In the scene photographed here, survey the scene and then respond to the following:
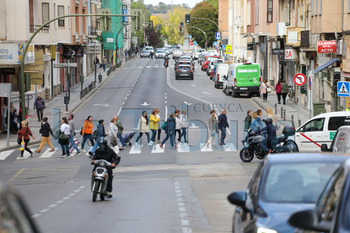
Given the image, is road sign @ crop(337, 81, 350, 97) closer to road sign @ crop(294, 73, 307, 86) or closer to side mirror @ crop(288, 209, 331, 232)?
road sign @ crop(294, 73, 307, 86)

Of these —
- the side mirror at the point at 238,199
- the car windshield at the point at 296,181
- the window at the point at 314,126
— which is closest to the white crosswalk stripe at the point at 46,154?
the window at the point at 314,126

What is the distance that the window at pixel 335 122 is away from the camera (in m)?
26.3

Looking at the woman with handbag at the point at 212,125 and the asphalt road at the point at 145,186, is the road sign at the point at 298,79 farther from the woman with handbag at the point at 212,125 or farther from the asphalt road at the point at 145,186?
the woman with handbag at the point at 212,125

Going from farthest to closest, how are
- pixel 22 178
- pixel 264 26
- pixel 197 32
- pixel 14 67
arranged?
pixel 197 32 < pixel 264 26 < pixel 14 67 < pixel 22 178

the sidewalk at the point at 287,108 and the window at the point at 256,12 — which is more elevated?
the window at the point at 256,12

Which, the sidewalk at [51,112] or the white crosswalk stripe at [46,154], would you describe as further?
the sidewalk at [51,112]

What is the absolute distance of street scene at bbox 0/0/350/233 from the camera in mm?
7840

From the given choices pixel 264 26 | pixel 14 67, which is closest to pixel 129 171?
pixel 14 67

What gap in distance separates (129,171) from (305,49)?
24.9m

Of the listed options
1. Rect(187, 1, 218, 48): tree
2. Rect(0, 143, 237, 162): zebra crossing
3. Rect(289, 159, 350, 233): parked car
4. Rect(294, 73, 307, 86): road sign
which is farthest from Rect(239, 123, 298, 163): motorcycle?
Rect(187, 1, 218, 48): tree

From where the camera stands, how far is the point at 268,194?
25.0ft

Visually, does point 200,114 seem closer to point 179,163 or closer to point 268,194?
point 179,163

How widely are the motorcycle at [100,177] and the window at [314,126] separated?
12088 millimetres

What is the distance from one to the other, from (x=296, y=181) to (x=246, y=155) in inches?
676
